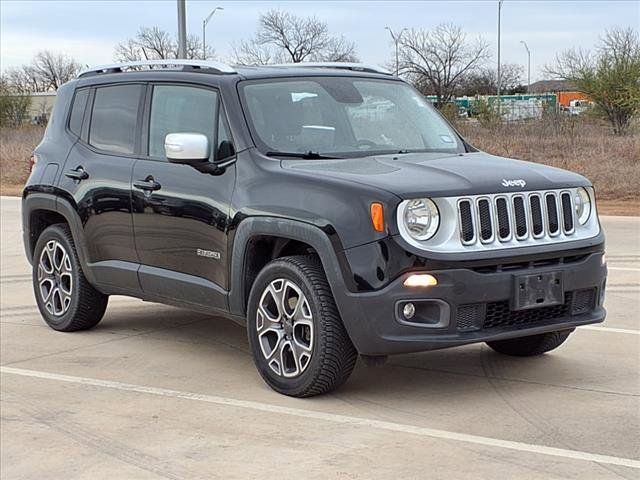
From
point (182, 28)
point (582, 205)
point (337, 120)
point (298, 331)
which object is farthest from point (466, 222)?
point (182, 28)

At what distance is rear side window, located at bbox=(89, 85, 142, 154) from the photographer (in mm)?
8094

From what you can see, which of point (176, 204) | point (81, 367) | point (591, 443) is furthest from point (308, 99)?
point (591, 443)

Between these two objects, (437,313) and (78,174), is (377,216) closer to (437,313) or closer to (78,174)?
(437,313)

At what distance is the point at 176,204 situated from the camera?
7398 mm

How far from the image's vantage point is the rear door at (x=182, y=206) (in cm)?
712

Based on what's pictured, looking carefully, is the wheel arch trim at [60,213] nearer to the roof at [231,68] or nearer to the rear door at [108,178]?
the rear door at [108,178]

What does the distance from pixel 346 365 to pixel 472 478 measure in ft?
4.76

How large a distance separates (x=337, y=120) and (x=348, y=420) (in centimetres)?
213

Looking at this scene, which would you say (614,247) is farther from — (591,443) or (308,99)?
(591,443)

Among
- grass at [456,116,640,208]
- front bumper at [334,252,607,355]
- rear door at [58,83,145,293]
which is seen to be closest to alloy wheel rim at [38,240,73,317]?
rear door at [58,83,145,293]

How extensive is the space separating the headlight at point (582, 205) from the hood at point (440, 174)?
6cm

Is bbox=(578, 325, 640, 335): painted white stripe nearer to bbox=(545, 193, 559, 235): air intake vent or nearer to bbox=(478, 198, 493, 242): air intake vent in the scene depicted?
bbox=(545, 193, 559, 235): air intake vent

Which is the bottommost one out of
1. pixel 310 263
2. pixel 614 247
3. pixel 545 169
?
pixel 614 247

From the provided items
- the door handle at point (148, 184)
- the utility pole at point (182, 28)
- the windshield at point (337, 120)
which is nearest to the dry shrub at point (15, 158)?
the utility pole at point (182, 28)
